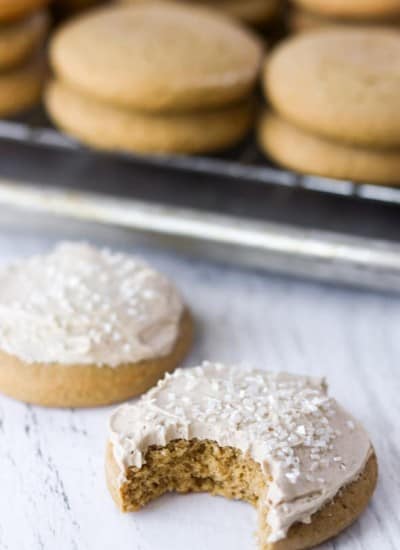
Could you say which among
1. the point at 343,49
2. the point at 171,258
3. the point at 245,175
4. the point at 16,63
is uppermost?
the point at 343,49

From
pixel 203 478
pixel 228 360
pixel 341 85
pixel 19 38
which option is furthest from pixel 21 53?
pixel 203 478

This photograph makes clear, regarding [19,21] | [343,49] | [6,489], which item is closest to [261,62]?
[343,49]

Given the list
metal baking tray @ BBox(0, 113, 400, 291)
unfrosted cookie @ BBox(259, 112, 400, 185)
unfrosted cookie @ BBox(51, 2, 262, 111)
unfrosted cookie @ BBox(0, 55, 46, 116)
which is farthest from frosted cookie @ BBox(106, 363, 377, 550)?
unfrosted cookie @ BBox(0, 55, 46, 116)

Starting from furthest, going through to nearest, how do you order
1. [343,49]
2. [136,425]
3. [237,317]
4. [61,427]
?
[343,49] < [237,317] < [61,427] < [136,425]

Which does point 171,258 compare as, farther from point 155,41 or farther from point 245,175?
point 155,41

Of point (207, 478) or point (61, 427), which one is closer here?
point (207, 478)

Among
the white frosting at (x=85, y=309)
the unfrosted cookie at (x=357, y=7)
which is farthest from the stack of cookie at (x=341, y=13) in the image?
the white frosting at (x=85, y=309)
